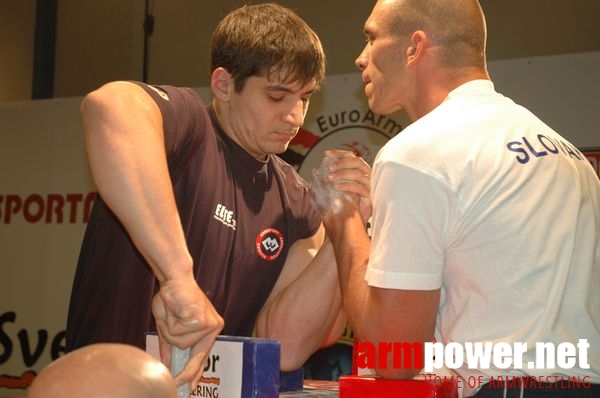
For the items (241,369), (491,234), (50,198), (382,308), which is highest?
(50,198)

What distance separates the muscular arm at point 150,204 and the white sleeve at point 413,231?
32 centimetres

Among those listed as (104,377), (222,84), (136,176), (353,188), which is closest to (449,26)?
(353,188)

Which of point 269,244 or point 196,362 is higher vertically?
point 269,244

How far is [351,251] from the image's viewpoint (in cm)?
164

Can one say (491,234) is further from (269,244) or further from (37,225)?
(37,225)

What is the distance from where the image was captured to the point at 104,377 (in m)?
0.90

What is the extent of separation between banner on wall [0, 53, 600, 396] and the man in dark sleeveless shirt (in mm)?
1634

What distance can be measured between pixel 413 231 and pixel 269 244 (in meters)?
0.50

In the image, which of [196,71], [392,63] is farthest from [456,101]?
[196,71]

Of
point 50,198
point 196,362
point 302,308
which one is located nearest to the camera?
point 196,362

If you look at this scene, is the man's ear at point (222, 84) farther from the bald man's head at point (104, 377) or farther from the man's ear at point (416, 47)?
the bald man's head at point (104, 377)

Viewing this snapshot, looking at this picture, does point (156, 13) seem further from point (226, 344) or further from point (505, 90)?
point (226, 344)

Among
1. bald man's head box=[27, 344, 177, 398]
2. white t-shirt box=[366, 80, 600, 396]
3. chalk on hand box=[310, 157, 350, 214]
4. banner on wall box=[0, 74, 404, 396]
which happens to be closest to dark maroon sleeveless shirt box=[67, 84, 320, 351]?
chalk on hand box=[310, 157, 350, 214]

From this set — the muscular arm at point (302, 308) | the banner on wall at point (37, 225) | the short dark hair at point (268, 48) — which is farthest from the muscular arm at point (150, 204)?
the banner on wall at point (37, 225)
